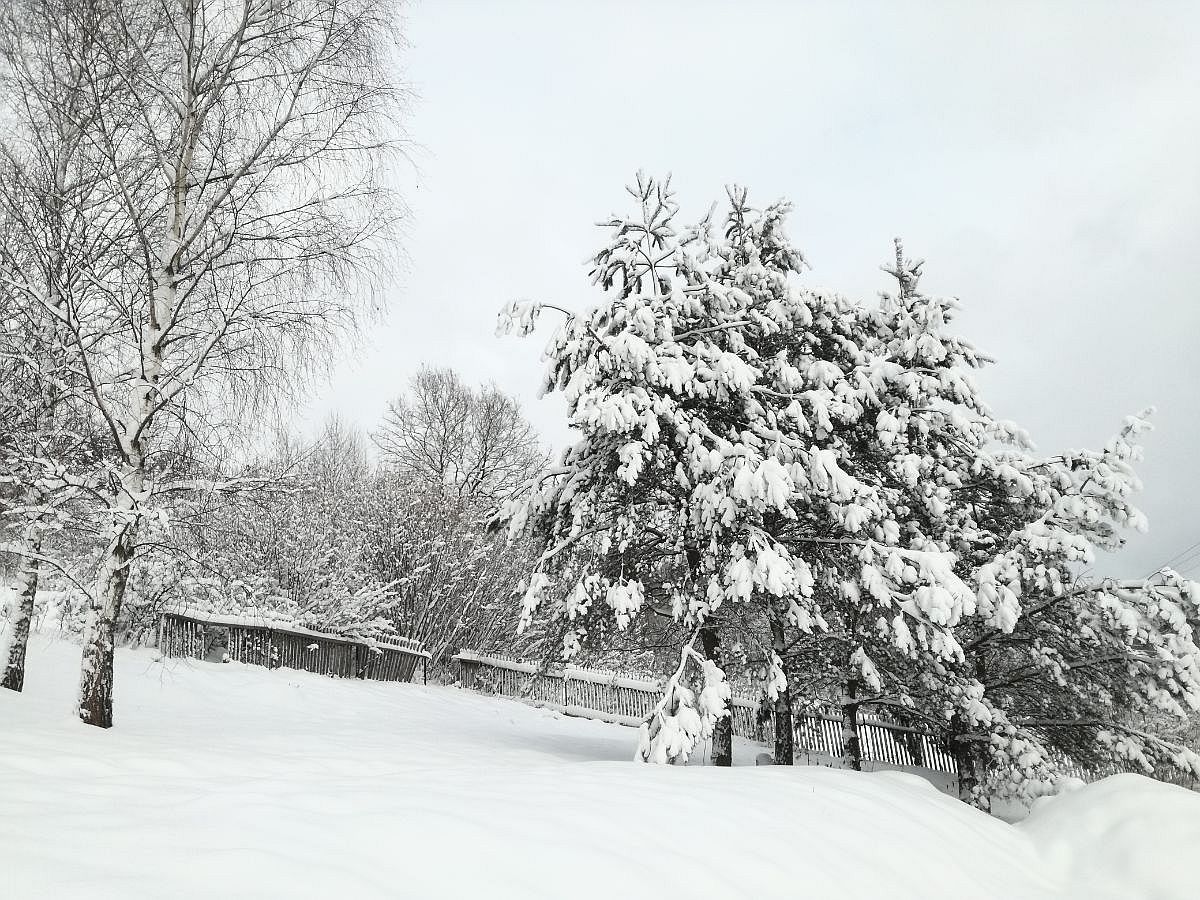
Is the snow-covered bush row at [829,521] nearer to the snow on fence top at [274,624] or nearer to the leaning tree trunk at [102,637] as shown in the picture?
the leaning tree trunk at [102,637]

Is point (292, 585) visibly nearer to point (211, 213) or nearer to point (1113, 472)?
point (211, 213)

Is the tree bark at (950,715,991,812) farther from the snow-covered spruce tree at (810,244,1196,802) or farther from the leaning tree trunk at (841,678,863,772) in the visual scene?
the leaning tree trunk at (841,678,863,772)

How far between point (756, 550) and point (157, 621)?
35.1 ft

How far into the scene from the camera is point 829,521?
31.1ft

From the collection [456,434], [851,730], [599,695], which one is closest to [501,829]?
[851,730]

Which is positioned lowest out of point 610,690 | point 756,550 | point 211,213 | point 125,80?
point 610,690

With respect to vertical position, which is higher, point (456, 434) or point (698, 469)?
point (456, 434)

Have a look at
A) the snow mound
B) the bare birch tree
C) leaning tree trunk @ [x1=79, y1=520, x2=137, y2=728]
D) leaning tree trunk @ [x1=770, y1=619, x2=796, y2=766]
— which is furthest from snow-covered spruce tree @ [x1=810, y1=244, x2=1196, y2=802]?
the bare birch tree

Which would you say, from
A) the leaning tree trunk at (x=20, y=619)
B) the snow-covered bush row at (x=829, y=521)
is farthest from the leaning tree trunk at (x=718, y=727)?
the leaning tree trunk at (x=20, y=619)

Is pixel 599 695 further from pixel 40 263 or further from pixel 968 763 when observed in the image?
pixel 40 263

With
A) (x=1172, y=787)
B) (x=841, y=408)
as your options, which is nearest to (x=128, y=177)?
(x=841, y=408)

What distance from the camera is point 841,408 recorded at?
356 inches

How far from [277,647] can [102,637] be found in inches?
347

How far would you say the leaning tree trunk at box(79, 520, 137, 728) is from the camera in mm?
6102
